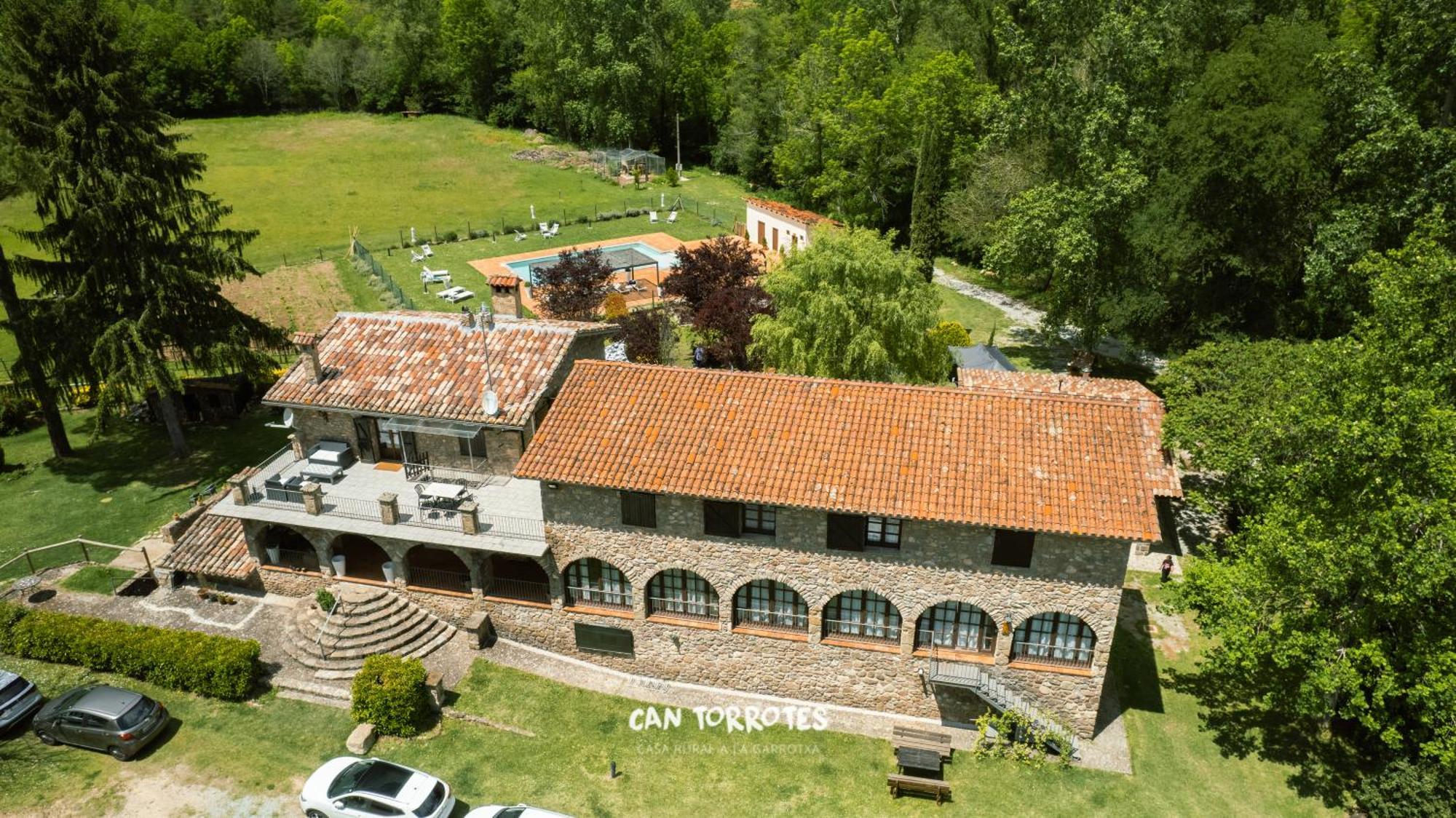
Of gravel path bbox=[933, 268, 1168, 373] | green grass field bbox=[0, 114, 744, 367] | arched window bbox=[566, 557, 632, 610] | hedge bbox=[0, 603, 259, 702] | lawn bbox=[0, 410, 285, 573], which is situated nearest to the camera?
hedge bbox=[0, 603, 259, 702]

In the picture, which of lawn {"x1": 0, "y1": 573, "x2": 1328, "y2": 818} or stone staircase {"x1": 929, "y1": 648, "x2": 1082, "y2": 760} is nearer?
lawn {"x1": 0, "y1": 573, "x2": 1328, "y2": 818}

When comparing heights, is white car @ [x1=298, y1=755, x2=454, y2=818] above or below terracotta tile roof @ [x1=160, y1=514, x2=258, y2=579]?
below

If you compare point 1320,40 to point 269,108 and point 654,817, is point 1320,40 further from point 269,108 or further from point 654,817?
point 269,108

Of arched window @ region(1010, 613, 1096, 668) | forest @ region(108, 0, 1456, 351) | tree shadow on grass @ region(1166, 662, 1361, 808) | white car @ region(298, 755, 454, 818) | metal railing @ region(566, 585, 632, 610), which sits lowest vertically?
tree shadow on grass @ region(1166, 662, 1361, 808)

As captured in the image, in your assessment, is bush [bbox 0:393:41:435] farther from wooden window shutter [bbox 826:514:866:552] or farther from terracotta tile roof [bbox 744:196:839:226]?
terracotta tile roof [bbox 744:196:839:226]

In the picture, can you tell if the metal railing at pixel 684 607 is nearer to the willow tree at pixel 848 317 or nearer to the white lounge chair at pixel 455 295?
the willow tree at pixel 848 317

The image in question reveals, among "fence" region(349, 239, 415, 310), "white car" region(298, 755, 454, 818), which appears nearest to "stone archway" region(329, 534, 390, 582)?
"white car" region(298, 755, 454, 818)

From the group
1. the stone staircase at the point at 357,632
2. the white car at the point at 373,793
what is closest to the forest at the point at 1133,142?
the stone staircase at the point at 357,632
